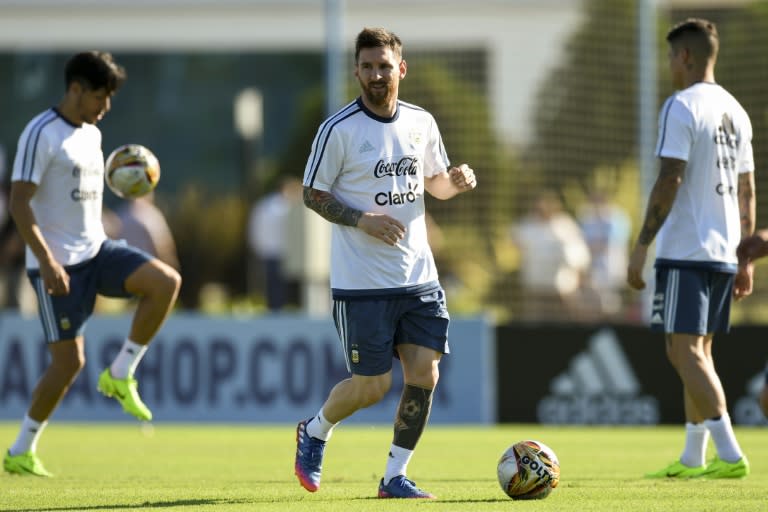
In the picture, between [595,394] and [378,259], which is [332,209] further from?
[595,394]

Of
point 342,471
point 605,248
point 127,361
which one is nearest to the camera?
point 127,361

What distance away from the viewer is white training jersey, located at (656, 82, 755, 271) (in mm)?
9383

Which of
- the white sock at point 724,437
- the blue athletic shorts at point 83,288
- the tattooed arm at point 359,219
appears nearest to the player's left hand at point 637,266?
the white sock at point 724,437

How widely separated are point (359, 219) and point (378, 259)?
0.29 metres

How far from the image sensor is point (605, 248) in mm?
20500

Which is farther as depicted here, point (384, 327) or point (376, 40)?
point (384, 327)

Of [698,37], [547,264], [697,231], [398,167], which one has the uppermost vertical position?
[698,37]

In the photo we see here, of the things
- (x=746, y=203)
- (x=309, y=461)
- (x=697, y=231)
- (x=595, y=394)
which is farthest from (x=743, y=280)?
(x=595, y=394)

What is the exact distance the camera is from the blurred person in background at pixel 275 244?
21.1m

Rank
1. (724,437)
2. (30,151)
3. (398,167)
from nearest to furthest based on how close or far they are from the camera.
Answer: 1. (398,167)
2. (724,437)
3. (30,151)

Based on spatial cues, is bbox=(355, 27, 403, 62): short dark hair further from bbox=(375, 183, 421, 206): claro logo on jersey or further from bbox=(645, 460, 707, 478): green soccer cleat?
bbox=(645, 460, 707, 478): green soccer cleat

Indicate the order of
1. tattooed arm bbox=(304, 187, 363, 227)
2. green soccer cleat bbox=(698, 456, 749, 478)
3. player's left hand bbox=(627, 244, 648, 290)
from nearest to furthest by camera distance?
tattooed arm bbox=(304, 187, 363, 227)
player's left hand bbox=(627, 244, 648, 290)
green soccer cleat bbox=(698, 456, 749, 478)

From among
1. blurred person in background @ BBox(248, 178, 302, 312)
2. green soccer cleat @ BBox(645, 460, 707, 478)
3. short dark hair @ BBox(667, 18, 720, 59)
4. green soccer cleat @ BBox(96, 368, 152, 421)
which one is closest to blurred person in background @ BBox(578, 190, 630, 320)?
blurred person in background @ BBox(248, 178, 302, 312)

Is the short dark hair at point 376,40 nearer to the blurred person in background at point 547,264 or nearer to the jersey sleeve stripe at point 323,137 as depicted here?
the jersey sleeve stripe at point 323,137
